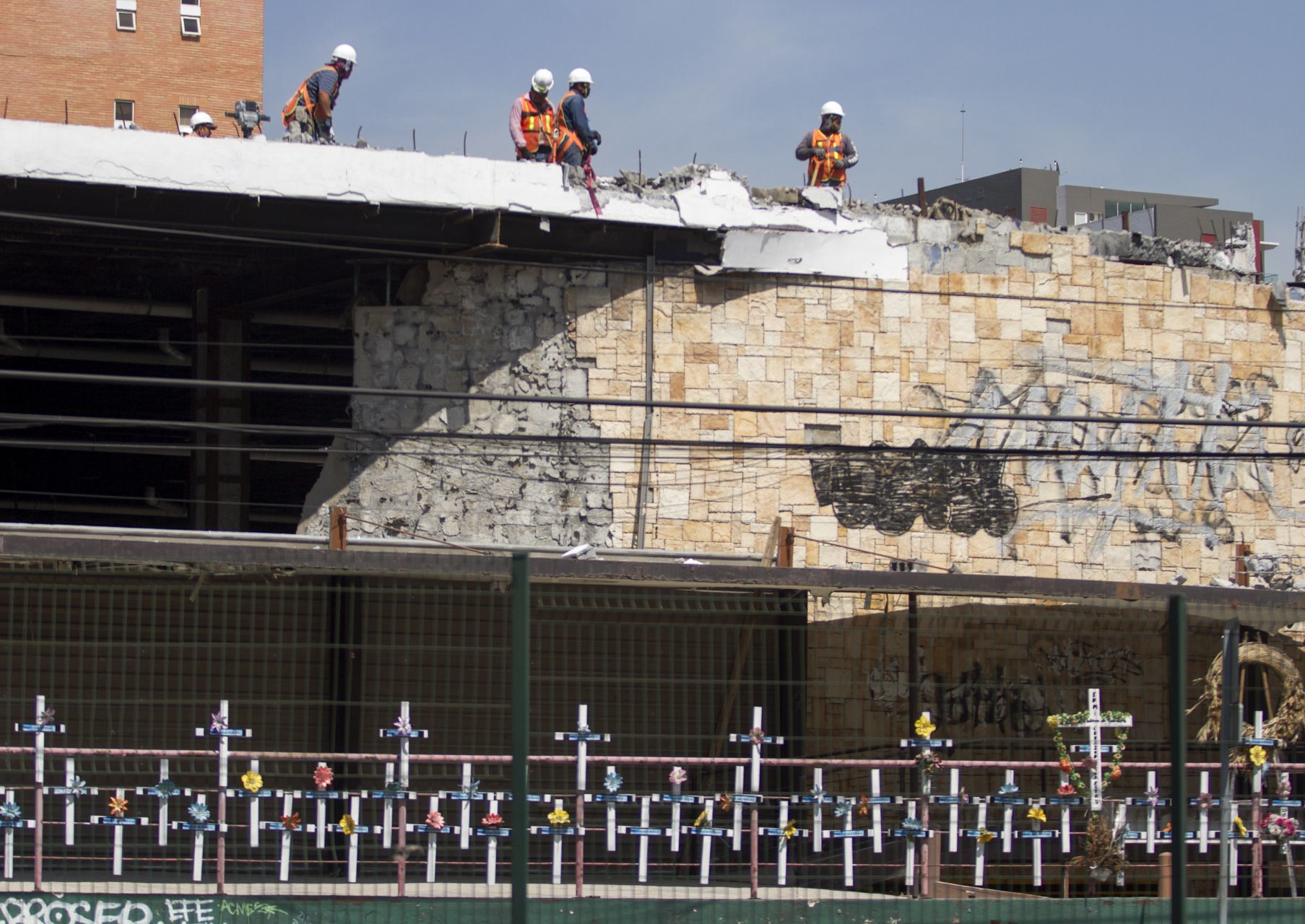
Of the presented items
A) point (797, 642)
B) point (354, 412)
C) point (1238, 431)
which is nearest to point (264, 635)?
point (354, 412)

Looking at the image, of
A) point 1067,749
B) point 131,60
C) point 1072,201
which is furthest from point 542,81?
point 1072,201

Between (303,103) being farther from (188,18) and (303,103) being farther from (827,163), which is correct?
(188,18)

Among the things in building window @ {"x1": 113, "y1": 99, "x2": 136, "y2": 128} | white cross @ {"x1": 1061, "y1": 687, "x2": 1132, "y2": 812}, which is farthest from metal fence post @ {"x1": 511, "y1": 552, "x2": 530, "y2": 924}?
building window @ {"x1": 113, "y1": 99, "x2": 136, "y2": 128}

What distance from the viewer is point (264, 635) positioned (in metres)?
12.7

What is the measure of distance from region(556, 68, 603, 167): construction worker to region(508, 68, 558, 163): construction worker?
111 millimetres

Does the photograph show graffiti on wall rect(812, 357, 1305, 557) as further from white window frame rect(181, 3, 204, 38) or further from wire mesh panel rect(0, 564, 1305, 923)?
white window frame rect(181, 3, 204, 38)

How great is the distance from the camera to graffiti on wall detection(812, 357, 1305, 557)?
54.1 feet

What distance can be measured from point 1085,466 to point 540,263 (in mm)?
6458

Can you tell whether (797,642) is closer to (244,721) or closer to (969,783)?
(969,783)

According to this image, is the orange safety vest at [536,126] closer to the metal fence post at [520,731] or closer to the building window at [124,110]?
the metal fence post at [520,731]

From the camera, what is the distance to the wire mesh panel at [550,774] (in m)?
9.27

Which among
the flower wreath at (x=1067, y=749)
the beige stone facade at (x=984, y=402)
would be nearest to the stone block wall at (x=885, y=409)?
the beige stone facade at (x=984, y=402)

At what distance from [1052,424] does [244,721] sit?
9201 mm

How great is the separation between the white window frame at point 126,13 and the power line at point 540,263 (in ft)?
60.0
